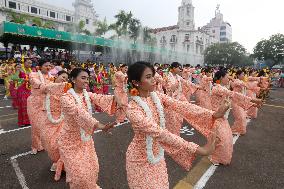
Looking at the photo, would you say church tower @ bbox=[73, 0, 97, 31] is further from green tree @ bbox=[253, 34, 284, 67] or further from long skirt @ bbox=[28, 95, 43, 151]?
long skirt @ bbox=[28, 95, 43, 151]

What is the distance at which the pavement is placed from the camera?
4.05 meters

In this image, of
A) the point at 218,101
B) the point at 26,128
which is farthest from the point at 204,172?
the point at 26,128

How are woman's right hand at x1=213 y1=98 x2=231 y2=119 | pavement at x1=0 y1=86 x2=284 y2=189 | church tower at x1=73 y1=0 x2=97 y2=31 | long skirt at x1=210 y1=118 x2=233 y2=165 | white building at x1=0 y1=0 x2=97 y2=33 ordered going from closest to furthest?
woman's right hand at x1=213 y1=98 x2=231 y2=119 → pavement at x1=0 y1=86 x2=284 y2=189 → long skirt at x1=210 y1=118 x2=233 y2=165 → white building at x1=0 y1=0 x2=97 y2=33 → church tower at x1=73 y1=0 x2=97 y2=31

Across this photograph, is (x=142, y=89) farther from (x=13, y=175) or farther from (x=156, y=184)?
(x=13, y=175)

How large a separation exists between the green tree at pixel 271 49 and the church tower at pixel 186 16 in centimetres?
2706

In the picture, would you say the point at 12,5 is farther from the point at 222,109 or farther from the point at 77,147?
the point at 222,109

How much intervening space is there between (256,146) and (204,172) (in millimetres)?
2071

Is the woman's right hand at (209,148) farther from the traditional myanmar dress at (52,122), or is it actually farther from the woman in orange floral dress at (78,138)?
the traditional myanmar dress at (52,122)

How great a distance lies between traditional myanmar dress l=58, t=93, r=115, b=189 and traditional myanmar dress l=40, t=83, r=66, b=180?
93cm

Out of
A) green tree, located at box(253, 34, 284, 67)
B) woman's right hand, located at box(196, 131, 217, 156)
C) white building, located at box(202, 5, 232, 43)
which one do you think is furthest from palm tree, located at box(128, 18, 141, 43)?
white building, located at box(202, 5, 232, 43)

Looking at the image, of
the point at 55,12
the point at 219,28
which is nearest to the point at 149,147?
the point at 55,12

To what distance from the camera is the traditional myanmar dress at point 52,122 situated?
4293 mm

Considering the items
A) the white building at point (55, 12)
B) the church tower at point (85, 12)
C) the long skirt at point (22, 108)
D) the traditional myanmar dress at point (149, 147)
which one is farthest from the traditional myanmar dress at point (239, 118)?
the church tower at point (85, 12)

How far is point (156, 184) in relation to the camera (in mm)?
2492
